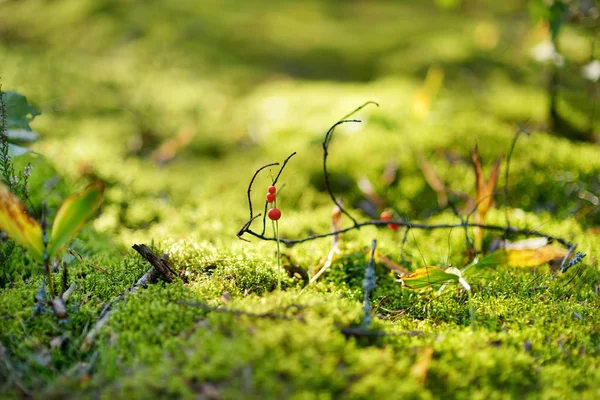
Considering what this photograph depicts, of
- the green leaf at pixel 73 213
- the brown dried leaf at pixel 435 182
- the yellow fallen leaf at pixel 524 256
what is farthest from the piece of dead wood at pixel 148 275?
the brown dried leaf at pixel 435 182

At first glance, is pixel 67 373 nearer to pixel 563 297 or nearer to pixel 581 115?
pixel 563 297

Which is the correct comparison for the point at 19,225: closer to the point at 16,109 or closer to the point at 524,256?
the point at 16,109

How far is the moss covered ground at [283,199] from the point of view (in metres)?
1.18

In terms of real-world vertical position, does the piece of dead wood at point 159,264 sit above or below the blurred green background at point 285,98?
below

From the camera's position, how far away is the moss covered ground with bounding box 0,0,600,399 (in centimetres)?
118

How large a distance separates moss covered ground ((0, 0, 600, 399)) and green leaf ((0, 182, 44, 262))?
0.24 metres

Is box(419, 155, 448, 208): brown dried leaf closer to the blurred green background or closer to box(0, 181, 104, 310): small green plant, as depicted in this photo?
the blurred green background

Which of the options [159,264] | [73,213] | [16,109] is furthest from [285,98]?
[73,213]

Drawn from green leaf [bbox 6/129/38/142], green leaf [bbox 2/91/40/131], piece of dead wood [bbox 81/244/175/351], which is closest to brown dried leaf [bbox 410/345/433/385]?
piece of dead wood [bbox 81/244/175/351]

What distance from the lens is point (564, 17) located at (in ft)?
9.25

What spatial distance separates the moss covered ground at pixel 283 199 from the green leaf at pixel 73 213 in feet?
0.89

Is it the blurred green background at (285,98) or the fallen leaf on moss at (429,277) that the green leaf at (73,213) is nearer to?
the blurred green background at (285,98)

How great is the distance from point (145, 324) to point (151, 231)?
109 centimetres

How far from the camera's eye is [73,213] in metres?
1.35
